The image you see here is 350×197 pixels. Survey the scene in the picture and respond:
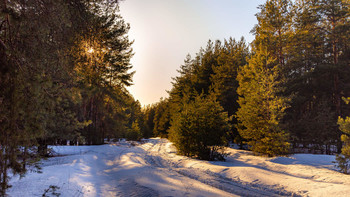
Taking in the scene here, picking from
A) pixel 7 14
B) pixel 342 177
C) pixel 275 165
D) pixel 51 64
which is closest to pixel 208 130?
pixel 275 165

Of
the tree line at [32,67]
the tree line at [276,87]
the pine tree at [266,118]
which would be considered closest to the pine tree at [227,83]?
the tree line at [276,87]

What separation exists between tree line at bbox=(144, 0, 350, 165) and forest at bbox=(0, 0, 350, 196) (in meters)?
0.10

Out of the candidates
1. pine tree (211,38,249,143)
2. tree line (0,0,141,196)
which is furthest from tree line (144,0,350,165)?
tree line (0,0,141,196)

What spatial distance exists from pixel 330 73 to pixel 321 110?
5.08 metres

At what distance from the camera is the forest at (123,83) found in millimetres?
3217

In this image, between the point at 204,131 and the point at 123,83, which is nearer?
the point at 204,131

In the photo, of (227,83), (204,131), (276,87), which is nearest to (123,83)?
(227,83)

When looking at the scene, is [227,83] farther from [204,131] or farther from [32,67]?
[32,67]

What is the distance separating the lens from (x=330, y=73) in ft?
76.0

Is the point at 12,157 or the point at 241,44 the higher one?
the point at 241,44

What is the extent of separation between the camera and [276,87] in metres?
17.3

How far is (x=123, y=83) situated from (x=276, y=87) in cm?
1834

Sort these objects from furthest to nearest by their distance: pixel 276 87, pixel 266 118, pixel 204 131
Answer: pixel 276 87
pixel 266 118
pixel 204 131

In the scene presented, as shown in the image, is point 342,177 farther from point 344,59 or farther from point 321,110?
point 344,59
